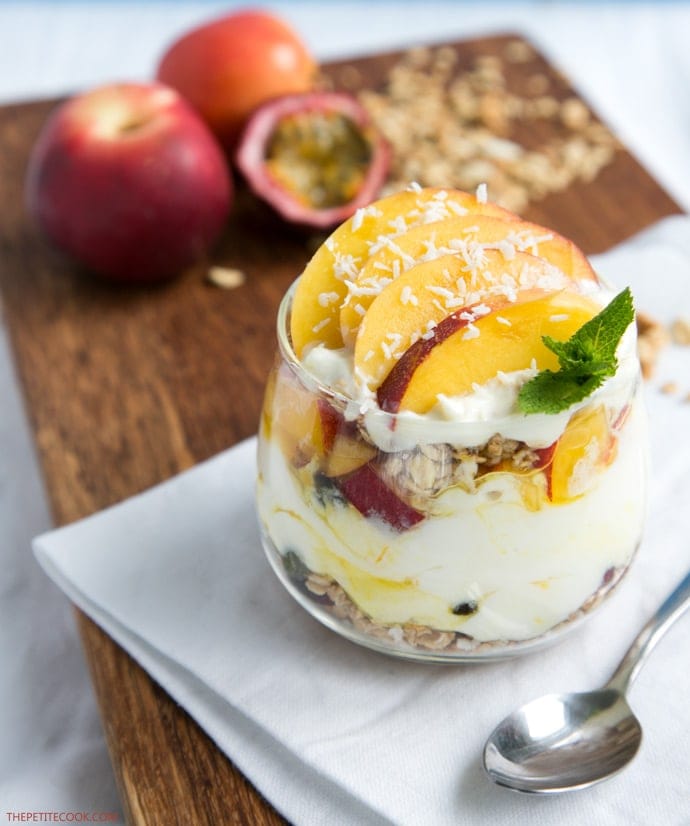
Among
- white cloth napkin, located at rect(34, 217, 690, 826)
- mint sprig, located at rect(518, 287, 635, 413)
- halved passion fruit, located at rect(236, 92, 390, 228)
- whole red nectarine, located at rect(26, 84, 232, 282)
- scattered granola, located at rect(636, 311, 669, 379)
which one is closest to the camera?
mint sprig, located at rect(518, 287, 635, 413)

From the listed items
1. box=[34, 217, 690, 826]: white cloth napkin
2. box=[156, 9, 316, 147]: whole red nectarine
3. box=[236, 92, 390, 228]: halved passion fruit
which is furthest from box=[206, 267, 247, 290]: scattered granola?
box=[34, 217, 690, 826]: white cloth napkin

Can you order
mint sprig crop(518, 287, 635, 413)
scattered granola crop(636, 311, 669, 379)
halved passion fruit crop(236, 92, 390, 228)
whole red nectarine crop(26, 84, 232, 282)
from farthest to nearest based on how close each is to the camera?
halved passion fruit crop(236, 92, 390, 228)
whole red nectarine crop(26, 84, 232, 282)
scattered granola crop(636, 311, 669, 379)
mint sprig crop(518, 287, 635, 413)

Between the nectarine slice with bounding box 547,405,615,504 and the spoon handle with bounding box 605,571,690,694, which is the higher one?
the nectarine slice with bounding box 547,405,615,504

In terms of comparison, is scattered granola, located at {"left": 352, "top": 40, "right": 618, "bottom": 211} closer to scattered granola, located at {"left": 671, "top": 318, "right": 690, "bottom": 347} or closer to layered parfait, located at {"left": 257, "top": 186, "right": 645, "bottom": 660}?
scattered granola, located at {"left": 671, "top": 318, "right": 690, "bottom": 347}

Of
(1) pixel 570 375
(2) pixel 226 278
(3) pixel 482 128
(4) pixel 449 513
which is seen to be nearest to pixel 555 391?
(1) pixel 570 375

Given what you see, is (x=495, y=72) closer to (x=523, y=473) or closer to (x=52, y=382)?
(x=52, y=382)

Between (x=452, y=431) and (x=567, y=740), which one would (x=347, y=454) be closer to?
(x=452, y=431)
